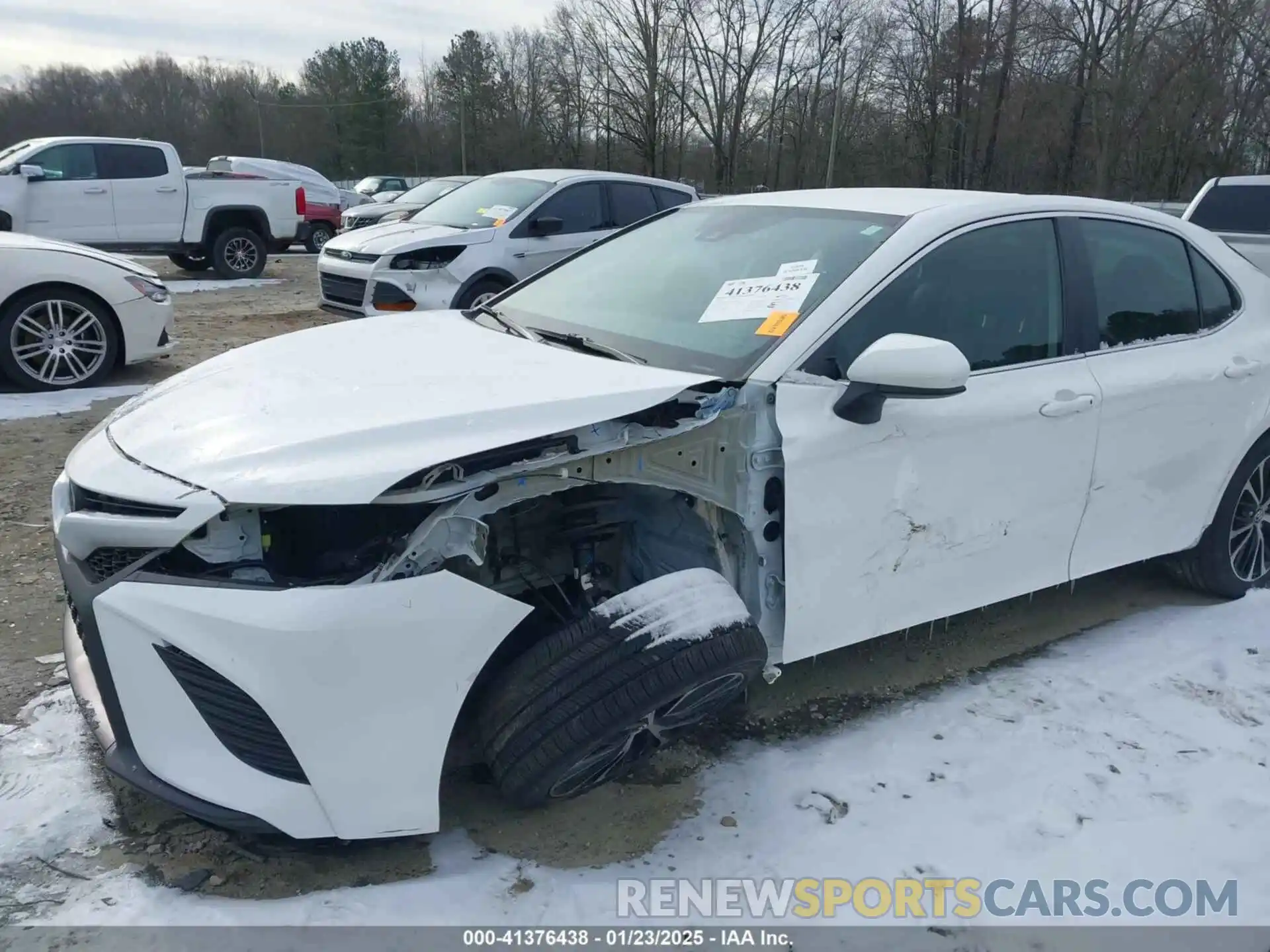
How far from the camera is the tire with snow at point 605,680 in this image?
7.50 ft

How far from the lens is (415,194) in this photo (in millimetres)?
14586

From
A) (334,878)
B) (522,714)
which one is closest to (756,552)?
(522,714)

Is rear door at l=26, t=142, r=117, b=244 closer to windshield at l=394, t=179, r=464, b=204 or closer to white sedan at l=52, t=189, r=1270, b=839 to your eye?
windshield at l=394, t=179, r=464, b=204

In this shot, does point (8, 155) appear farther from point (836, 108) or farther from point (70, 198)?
point (836, 108)

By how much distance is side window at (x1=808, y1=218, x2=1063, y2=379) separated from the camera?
278 cm

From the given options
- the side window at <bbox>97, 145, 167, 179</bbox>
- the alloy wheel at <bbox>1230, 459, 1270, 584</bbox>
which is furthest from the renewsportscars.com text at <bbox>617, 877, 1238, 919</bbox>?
the side window at <bbox>97, 145, 167, 179</bbox>

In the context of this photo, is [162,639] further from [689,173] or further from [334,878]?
[689,173]

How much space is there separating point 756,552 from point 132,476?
1.59 meters

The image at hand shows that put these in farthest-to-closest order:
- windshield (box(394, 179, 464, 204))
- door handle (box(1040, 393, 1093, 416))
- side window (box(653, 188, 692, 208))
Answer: windshield (box(394, 179, 464, 204)), side window (box(653, 188, 692, 208)), door handle (box(1040, 393, 1093, 416))

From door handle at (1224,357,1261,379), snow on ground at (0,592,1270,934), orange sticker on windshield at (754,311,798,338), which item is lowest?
snow on ground at (0,592,1270,934)

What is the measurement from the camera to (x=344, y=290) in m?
8.63

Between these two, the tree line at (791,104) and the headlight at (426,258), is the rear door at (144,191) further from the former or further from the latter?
the tree line at (791,104)

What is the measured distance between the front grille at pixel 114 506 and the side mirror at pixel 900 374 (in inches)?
67.1

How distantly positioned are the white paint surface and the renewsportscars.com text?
60 centimetres
